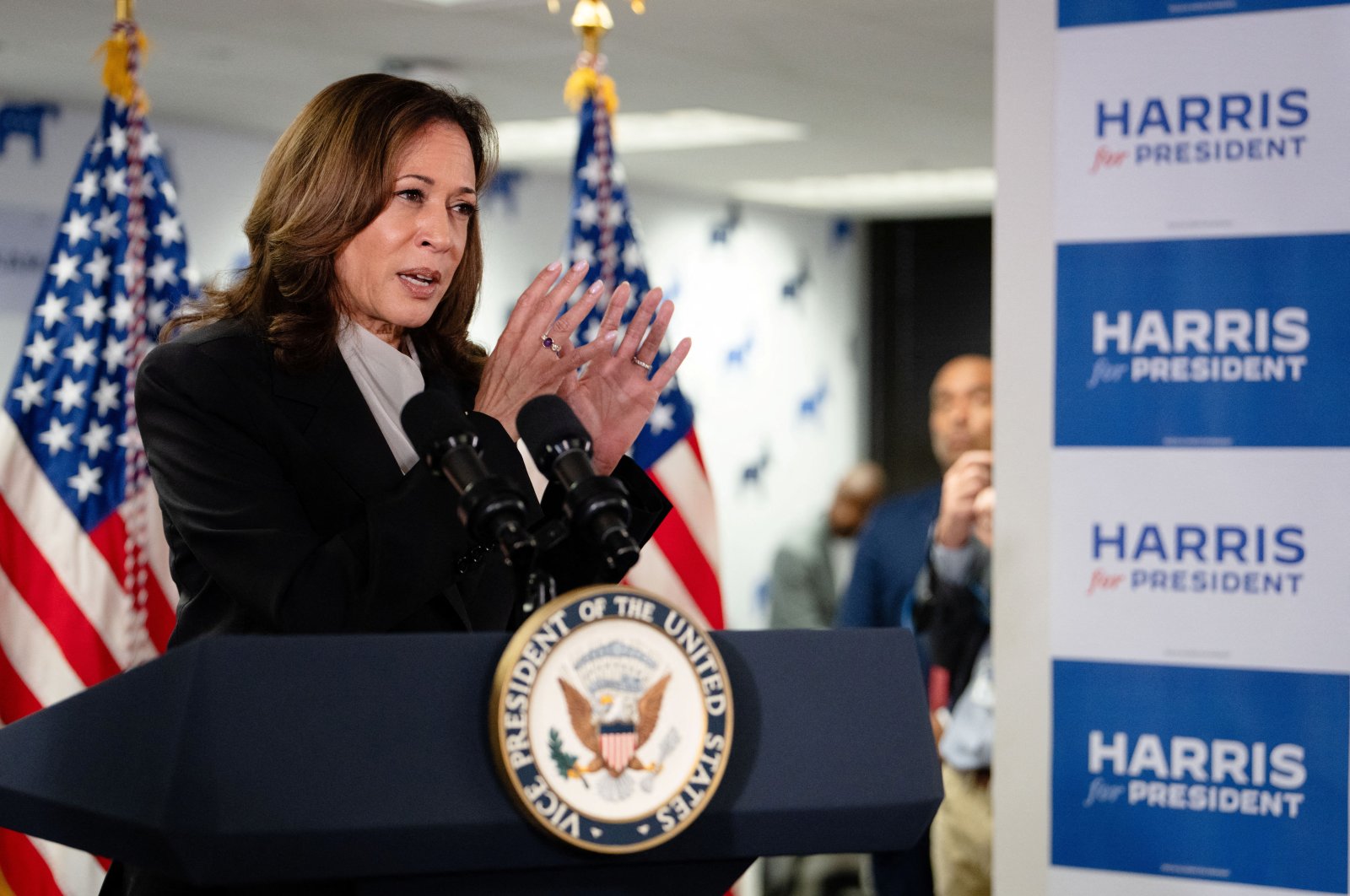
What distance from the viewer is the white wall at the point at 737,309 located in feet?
20.3

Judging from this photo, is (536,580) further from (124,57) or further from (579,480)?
(124,57)

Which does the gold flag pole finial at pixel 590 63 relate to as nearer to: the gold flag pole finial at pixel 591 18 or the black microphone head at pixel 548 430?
the gold flag pole finial at pixel 591 18

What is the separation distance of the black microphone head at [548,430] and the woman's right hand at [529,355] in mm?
150

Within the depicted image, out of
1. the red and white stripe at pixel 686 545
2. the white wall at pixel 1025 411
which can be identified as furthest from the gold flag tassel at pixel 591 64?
the white wall at pixel 1025 411

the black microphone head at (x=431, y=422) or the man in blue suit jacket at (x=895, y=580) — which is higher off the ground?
the black microphone head at (x=431, y=422)

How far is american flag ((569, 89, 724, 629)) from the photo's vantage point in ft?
10.8

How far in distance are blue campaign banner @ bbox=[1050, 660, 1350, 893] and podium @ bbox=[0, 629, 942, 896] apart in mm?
1308

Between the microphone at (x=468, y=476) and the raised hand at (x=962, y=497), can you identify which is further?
the raised hand at (x=962, y=497)

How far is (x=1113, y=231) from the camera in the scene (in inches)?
89.1

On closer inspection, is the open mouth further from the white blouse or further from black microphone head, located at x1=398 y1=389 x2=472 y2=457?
black microphone head, located at x1=398 y1=389 x2=472 y2=457

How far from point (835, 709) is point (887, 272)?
889 centimetres

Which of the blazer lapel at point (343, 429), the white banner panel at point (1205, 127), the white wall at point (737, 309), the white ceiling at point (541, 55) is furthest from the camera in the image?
the white wall at point (737, 309)

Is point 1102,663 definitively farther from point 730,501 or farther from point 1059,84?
point 730,501

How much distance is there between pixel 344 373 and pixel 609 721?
602 mm
